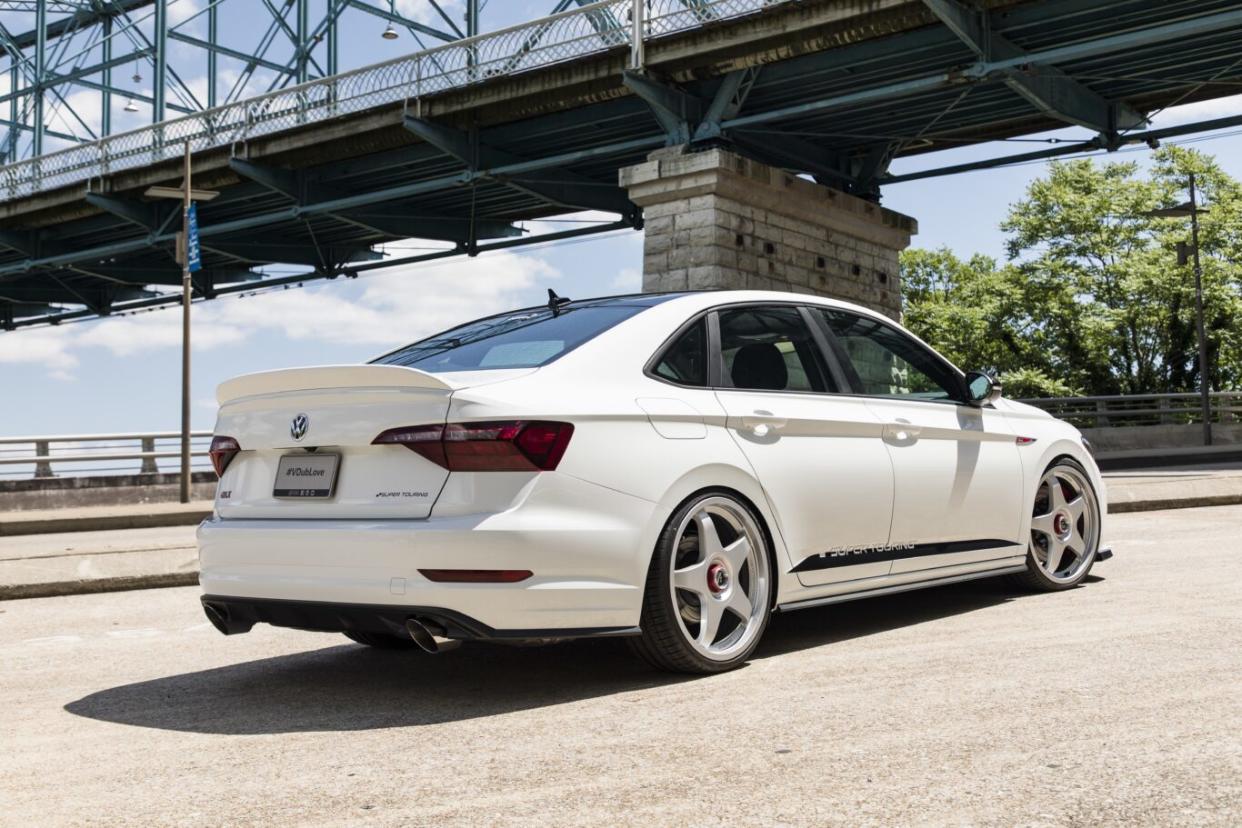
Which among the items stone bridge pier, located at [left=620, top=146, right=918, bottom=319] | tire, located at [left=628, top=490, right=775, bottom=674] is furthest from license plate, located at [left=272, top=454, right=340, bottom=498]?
stone bridge pier, located at [left=620, top=146, right=918, bottom=319]

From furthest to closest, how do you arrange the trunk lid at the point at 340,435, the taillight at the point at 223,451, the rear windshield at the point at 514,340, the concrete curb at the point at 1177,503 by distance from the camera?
the concrete curb at the point at 1177,503 < the taillight at the point at 223,451 < the rear windshield at the point at 514,340 < the trunk lid at the point at 340,435

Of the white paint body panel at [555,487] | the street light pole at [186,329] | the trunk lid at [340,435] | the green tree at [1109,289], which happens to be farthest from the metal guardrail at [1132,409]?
the trunk lid at [340,435]

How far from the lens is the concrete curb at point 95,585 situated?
7.91m

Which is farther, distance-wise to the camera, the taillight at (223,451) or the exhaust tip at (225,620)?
the taillight at (223,451)

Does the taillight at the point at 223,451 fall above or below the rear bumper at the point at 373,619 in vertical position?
above

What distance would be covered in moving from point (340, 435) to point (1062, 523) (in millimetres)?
3875

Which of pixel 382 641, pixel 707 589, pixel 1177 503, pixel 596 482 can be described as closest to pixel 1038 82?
pixel 1177 503

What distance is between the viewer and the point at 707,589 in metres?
4.68

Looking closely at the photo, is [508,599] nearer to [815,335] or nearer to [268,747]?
[268,747]

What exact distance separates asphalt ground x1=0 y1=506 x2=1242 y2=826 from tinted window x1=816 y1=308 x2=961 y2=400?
104 centimetres

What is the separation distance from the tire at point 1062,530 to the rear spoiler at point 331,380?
11.2 ft

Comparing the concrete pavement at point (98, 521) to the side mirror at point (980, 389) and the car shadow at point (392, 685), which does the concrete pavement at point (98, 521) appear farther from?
the side mirror at point (980, 389)

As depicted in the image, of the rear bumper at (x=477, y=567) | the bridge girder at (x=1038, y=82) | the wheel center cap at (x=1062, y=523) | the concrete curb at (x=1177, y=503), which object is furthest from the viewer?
the bridge girder at (x=1038, y=82)

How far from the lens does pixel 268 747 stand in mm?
3832
